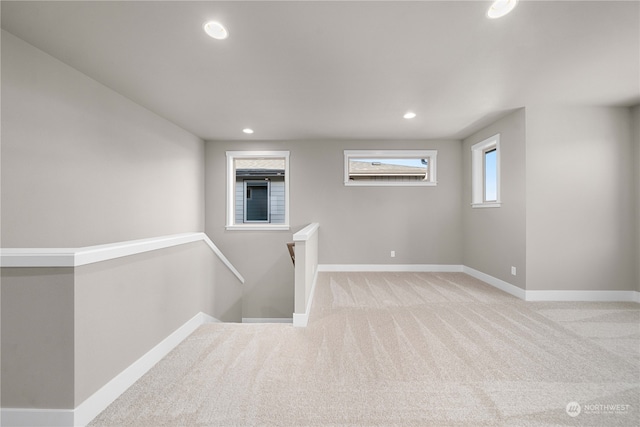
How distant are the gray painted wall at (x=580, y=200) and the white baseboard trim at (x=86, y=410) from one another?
14.4ft

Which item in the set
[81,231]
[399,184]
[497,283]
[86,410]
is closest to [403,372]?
[86,410]

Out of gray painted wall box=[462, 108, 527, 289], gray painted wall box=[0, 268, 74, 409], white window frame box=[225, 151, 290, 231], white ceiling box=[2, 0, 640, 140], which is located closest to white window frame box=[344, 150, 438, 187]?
gray painted wall box=[462, 108, 527, 289]

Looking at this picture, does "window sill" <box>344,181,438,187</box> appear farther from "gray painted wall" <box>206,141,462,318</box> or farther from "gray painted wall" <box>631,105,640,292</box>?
"gray painted wall" <box>631,105,640,292</box>

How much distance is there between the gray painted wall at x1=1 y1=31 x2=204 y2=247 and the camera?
2068mm

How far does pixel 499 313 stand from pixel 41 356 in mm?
3913

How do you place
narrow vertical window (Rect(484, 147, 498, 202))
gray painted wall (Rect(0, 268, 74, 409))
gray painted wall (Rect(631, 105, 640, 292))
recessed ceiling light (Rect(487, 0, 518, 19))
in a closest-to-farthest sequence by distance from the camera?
gray painted wall (Rect(0, 268, 74, 409)) → recessed ceiling light (Rect(487, 0, 518, 19)) → gray painted wall (Rect(631, 105, 640, 292)) → narrow vertical window (Rect(484, 147, 498, 202))

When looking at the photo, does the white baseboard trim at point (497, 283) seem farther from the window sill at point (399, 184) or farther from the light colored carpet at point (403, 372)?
the window sill at point (399, 184)

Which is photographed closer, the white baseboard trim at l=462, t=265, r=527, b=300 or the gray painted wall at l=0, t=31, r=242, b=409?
the gray painted wall at l=0, t=31, r=242, b=409

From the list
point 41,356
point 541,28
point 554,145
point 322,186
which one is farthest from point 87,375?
point 554,145

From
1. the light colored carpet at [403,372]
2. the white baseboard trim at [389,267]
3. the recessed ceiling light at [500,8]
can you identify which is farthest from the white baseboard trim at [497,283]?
the recessed ceiling light at [500,8]

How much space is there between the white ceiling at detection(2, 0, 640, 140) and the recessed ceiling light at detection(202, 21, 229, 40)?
0.14 feet

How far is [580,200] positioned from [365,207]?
3.09 m

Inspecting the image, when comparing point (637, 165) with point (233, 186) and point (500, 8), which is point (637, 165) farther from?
point (233, 186)

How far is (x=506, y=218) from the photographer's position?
3.88 m
